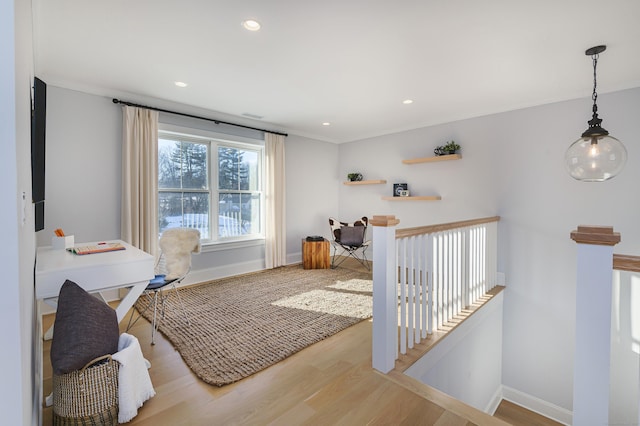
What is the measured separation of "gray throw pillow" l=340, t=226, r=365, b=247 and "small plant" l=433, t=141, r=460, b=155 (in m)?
1.73

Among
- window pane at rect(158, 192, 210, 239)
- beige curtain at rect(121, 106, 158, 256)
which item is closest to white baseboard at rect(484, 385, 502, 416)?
window pane at rect(158, 192, 210, 239)

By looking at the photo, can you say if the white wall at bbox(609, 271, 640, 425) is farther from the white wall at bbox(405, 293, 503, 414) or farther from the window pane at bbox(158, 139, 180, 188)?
the window pane at bbox(158, 139, 180, 188)

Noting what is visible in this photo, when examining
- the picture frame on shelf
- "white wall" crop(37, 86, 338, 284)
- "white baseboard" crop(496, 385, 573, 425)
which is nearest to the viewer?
"white wall" crop(37, 86, 338, 284)

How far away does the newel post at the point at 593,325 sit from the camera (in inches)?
51.4

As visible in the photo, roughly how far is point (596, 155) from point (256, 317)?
3.20 m

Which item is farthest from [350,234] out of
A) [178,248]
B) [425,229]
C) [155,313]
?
[155,313]

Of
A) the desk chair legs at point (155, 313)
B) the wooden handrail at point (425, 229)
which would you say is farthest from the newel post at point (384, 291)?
the desk chair legs at point (155, 313)

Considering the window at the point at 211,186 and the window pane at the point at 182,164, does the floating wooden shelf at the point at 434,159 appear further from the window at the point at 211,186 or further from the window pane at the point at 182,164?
the window pane at the point at 182,164

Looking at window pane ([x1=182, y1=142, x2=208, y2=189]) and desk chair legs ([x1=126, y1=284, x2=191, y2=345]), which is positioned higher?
window pane ([x1=182, y1=142, x2=208, y2=189])

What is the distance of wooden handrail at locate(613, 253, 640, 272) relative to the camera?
124cm

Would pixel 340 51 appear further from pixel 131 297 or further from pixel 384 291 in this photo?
pixel 131 297

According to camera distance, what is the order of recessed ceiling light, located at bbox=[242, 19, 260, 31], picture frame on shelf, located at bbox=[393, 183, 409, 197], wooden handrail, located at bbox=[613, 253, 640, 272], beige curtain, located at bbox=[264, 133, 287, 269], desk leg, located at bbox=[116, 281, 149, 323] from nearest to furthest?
wooden handrail, located at bbox=[613, 253, 640, 272] → desk leg, located at bbox=[116, 281, 149, 323] → recessed ceiling light, located at bbox=[242, 19, 260, 31] → beige curtain, located at bbox=[264, 133, 287, 269] → picture frame on shelf, located at bbox=[393, 183, 409, 197]

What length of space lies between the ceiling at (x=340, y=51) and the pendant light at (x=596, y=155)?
0.62 metres

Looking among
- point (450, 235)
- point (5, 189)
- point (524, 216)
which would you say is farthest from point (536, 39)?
point (5, 189)
